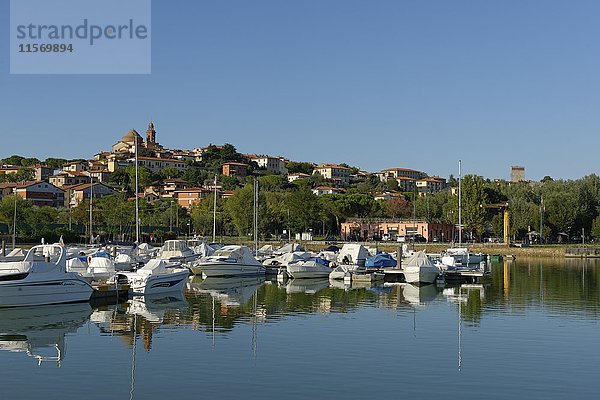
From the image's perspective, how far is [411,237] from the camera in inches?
3994

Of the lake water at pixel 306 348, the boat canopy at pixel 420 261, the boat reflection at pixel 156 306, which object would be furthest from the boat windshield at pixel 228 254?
the boat reflection at pixel 156 306

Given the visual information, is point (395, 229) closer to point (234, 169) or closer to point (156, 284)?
point (156, 284)

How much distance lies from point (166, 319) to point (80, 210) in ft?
249

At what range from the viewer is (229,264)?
159 ft

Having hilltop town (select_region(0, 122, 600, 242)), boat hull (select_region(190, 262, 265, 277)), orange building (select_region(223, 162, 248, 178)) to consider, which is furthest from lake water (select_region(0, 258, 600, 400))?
orange building (select_region(223, 162, 248, 178))

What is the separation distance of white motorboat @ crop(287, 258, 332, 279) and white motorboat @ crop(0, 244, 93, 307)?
Result: 18.8 m

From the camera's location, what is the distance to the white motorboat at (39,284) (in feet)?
97.3

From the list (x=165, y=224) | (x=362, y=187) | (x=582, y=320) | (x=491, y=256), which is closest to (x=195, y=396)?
(x=582, y=320)

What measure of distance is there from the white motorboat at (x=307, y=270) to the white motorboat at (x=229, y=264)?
8.62 ft

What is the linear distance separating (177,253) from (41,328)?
28365 millimetres

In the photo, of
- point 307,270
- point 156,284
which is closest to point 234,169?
point 307,270

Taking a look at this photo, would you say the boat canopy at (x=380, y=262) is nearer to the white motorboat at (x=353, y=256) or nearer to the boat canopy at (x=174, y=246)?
the white motorboat at (x=353, y=256)

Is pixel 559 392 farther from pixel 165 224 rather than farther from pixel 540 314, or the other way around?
pixel 165 224

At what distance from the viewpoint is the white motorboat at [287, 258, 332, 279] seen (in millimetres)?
49062
